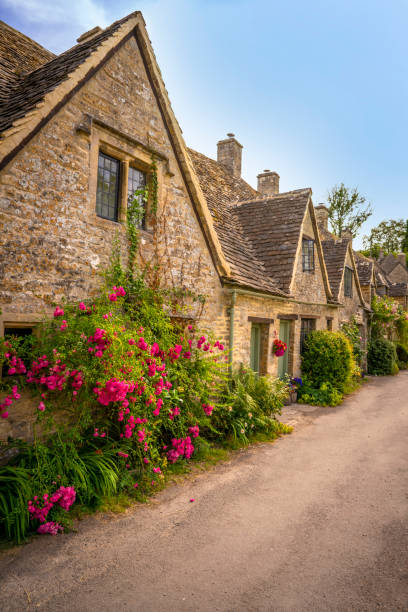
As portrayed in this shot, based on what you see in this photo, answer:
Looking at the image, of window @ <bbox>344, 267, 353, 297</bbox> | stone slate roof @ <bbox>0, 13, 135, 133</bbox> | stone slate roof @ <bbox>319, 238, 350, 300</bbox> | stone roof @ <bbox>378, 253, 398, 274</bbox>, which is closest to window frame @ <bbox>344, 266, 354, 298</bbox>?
window @ <bbox>344, 267, 353, 297</bbox>

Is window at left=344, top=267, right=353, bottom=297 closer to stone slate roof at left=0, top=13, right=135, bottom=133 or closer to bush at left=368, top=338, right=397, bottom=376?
bush at left=368, top=338, right=397, bottom=376

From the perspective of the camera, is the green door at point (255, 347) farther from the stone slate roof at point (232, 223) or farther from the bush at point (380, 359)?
the bush at point (380, 359)

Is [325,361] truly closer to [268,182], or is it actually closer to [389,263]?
[268,182]

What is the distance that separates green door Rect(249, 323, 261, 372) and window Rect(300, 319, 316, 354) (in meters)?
3.16

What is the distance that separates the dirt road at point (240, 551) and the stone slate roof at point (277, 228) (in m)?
6.55

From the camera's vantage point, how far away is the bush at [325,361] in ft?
42.6

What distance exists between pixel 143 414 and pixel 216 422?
2.58m

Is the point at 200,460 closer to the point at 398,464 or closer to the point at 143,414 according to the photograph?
the point at 143,414

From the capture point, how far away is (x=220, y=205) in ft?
42.7

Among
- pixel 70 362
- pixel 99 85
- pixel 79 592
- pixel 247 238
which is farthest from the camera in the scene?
pixel 247 238

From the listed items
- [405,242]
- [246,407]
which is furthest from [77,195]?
[405,242]

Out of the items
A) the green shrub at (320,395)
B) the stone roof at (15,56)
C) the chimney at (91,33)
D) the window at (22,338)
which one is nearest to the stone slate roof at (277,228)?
the green shrub at (320,395)

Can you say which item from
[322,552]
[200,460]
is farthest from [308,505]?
[200,460]

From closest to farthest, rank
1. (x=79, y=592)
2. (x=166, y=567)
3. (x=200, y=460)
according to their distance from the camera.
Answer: (x=79, y=592)
(x=166, y=567)
(x=200, y=460)
